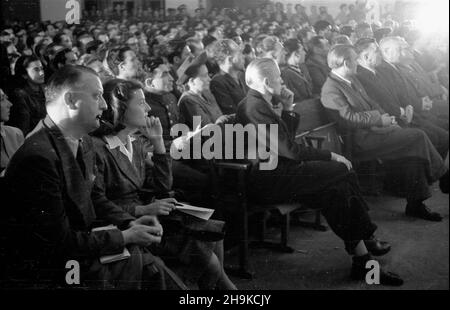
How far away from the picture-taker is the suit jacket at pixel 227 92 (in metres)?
4.21

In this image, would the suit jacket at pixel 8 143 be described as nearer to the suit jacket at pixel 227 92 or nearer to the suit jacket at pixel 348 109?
the suit jacket at pixel 227 92

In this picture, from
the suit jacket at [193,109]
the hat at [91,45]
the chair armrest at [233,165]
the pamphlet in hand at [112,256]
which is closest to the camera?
the pamphlet in hand at [112,256]

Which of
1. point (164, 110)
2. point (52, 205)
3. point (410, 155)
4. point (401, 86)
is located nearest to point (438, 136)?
point (410, 155)

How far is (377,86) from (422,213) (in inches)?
38.4

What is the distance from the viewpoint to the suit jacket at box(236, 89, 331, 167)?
3195mm

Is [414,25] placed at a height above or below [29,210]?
above

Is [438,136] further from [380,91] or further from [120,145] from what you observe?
[120,145]

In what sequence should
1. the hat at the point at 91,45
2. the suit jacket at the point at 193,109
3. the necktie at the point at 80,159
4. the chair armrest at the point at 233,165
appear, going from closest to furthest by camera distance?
1. the necktie at the point at 80,159
2. the chair armrest at the point at 233,165
3. the suit jacket at the point at 193,109
4. the hat at the point at 91,45

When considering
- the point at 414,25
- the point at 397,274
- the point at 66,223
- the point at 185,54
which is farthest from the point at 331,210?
the point at 185,54

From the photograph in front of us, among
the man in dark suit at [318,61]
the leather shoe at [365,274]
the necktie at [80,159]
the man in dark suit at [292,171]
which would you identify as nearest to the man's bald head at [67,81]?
the necktie at [80,159]

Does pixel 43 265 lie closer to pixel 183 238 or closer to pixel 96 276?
pixel 96 276

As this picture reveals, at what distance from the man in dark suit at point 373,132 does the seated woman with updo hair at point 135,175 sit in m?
1.55

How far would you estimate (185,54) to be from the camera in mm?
5262

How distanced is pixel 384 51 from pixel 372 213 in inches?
49.9
